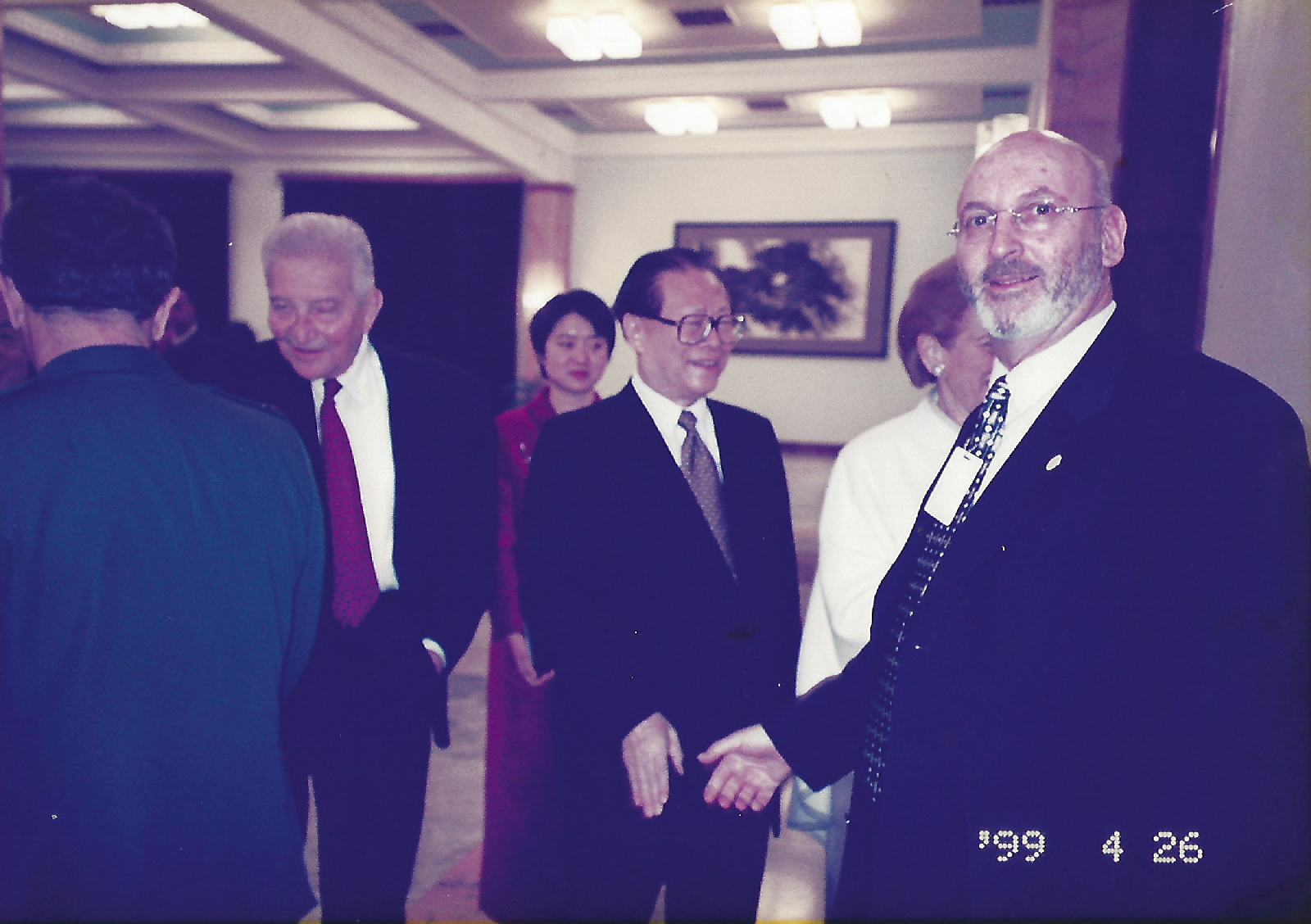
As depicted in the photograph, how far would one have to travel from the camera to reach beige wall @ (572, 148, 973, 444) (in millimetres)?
10250

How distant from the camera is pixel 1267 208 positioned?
1.38 meters

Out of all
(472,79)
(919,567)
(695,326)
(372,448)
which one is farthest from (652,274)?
(472,79)

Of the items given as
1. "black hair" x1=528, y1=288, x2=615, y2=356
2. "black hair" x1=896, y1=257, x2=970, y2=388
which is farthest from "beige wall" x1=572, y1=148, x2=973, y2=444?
"black hair" x1=896, y1=257, x2=970, y2=388

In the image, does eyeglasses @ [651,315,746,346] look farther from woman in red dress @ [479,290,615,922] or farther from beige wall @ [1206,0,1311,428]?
beige wall @ [1206,0,1311,428]

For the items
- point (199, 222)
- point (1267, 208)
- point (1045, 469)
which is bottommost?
point (1045, 469)

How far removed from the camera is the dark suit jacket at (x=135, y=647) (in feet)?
3.54

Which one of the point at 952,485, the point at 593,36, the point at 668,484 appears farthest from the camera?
the point at 593,36

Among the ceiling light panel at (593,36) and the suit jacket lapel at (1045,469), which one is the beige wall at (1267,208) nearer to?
the suit jacket lapel at (1045,469)

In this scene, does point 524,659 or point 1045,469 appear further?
point 524,659

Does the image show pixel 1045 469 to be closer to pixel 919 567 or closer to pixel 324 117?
pixel 919 567

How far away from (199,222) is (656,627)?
11.8 meters

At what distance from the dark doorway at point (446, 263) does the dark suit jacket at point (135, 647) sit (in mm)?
9963

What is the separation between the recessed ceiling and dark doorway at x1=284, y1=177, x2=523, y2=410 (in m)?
0.37

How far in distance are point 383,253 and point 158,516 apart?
10.7m
